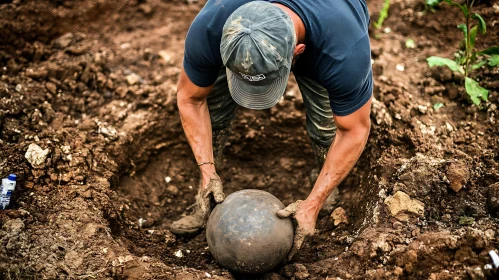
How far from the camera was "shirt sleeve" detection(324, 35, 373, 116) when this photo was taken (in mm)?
3395

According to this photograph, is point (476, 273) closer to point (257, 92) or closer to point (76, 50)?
point (257, 92)

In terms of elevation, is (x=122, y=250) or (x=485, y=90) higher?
(x=485, y=90)

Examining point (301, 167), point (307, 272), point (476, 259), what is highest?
point (476, 259)

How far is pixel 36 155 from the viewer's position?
4387 millimetres

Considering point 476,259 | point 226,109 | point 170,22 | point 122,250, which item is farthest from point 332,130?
point 170,22

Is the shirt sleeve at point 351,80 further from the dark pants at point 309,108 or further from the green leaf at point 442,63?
the green leaf at point 442,63

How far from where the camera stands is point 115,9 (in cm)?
641

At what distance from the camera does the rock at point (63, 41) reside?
5766 millimetres

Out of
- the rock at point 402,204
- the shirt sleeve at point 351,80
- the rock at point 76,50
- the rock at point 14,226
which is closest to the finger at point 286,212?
the shirt sleeve at point 351,80

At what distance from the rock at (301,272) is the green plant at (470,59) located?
2448mm

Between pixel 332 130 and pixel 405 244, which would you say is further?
pixel 332 130

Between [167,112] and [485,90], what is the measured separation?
3.23 meters

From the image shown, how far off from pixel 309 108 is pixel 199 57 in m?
1.18

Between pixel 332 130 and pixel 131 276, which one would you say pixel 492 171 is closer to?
pixel 332 130
